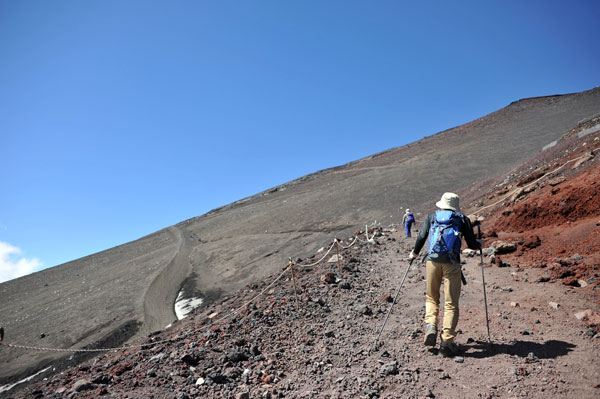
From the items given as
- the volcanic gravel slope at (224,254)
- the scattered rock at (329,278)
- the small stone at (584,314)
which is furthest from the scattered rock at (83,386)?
the volcanic gravel slope at (224,254)

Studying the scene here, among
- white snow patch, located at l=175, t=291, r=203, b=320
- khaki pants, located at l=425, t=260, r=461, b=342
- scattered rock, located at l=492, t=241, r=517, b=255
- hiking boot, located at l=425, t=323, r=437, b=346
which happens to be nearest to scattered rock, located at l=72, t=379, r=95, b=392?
hiking boot, located at l=425, t=323, r=437, b=346

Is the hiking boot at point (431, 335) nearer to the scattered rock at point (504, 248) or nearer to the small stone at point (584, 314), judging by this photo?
the small stone at point (584, 314)

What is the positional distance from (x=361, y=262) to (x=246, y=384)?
211 inches

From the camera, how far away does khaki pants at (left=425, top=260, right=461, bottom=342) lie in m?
4.07

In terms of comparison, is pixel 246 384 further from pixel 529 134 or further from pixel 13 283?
pixel 13 283

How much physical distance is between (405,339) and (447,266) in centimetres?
139

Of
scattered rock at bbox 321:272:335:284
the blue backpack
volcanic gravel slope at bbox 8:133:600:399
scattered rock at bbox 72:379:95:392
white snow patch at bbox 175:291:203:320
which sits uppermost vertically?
the blue backpack

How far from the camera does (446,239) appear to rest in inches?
163

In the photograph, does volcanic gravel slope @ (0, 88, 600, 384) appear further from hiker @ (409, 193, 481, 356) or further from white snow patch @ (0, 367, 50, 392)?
hiker @ (409, 193, 481, 356)

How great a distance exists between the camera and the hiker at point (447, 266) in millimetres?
4090

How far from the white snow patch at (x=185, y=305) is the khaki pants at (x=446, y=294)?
12626 mm

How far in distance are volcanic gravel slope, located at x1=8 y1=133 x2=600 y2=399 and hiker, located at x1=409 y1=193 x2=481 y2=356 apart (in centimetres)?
29

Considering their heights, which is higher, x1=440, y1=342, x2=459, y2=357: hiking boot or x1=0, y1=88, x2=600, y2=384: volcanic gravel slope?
x1=0, y1=88, x2=600, y2=384: volcanic gravel slope

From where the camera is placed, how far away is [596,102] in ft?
144
